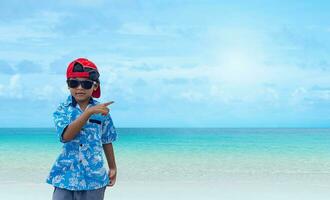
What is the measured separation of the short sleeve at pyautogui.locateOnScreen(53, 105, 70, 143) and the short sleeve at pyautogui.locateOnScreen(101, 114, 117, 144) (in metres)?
0.24

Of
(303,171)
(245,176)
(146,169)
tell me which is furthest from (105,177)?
(303,171)

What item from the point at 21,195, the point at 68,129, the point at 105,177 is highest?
the point at 68,129

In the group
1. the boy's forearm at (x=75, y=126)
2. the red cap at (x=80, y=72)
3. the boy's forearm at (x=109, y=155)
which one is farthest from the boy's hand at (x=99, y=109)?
the boy's forearm at (x=109, y=155)

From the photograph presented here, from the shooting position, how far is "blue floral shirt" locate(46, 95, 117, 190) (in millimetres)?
3057

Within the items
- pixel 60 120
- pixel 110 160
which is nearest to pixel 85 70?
pixel 60 120

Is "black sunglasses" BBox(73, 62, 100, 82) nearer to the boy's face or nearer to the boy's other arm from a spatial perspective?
the boy's face

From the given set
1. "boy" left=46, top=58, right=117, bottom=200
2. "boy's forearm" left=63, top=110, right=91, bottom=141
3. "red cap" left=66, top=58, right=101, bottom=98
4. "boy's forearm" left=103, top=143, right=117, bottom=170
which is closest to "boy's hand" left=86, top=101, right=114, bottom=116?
"boy's forearm" left=63, top=110, right=91, bottom=141

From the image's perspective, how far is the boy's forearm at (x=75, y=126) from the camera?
289 centimetres

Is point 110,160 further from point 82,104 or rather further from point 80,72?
point 80,72

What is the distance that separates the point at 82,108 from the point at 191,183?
282 inches

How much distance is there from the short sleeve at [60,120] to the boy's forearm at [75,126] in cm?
3

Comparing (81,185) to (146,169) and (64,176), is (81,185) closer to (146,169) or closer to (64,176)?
(64,176)

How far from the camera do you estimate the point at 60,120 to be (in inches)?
120

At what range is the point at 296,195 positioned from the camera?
8.40 m
